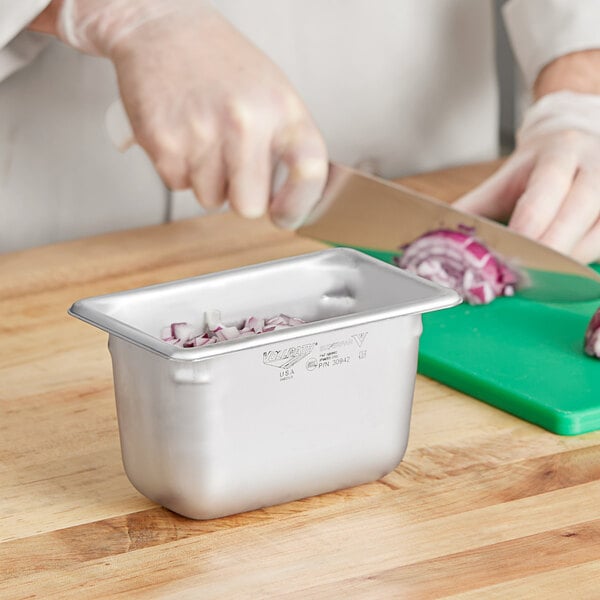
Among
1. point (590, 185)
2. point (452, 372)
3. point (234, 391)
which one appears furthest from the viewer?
point (590, 185)

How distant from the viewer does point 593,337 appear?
51.6 inches

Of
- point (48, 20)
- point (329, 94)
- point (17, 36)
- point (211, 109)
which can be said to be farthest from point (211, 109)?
point (329, 94)

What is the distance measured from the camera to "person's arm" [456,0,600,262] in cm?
166

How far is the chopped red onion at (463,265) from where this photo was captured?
1.49 m

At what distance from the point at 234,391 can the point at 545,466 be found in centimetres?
34

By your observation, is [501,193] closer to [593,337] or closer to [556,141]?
[556,141]

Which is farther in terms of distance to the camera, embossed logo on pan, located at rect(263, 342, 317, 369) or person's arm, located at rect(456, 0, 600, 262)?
person's arm, located at rect(456, 0, 600, 262)

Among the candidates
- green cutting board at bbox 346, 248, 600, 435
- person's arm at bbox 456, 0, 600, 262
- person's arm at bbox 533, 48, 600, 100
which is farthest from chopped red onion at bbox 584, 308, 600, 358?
person's arm at bbox 533, 48, 600, 100

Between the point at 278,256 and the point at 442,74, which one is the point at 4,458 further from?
the point at 442,74

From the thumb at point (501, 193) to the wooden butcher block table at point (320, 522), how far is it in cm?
54

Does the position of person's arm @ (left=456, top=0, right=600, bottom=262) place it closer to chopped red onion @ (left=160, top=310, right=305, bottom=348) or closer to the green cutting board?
the green cutting board

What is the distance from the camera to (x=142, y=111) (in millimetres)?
1391

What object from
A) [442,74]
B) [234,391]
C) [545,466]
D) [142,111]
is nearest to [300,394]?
[234,391]

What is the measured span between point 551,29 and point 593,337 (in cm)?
85
